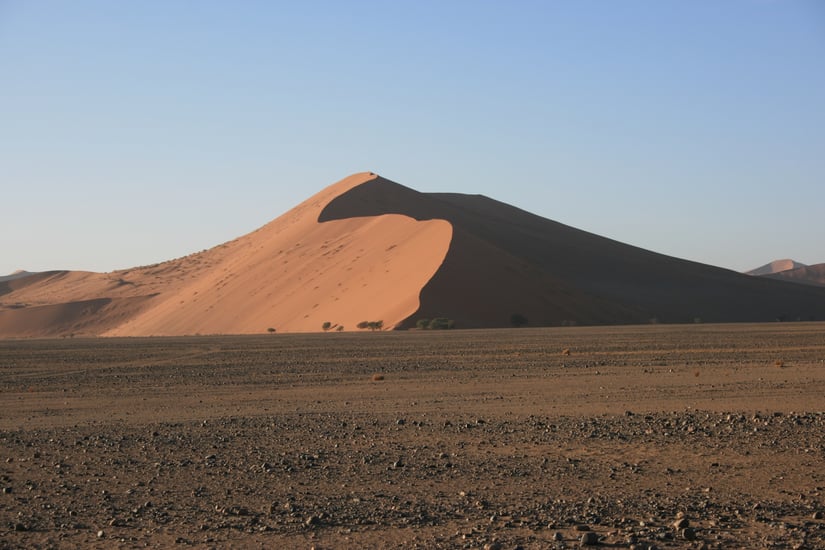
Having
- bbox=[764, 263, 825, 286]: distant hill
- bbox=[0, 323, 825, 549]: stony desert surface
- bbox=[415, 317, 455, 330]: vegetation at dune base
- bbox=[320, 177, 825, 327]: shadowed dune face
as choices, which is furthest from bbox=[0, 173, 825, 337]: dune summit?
bbox=[764, 263, 825, 286]: distant hill

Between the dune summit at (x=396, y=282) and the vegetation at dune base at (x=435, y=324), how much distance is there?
0.90 metres

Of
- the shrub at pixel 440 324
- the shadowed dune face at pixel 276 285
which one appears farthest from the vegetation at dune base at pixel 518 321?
the shadowed dune face at pixel 276 285

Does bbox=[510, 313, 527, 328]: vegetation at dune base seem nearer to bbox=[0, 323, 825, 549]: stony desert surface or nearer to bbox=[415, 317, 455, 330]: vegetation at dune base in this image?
bbox=[415, 317, 455, 330]: vegetation at dune base

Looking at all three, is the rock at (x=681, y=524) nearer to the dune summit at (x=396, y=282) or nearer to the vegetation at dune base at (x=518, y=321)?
the dune summit at (x=396, y=282)

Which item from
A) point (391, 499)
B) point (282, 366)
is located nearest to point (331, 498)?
point (391, 499)

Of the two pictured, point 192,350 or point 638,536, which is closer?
point 638,536

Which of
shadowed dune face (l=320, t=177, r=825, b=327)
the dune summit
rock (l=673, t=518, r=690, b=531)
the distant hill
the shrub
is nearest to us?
rock (l=673, t=518, r=690, b=531)

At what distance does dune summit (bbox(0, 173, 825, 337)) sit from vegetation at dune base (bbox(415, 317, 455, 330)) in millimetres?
902

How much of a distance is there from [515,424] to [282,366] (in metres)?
14.9

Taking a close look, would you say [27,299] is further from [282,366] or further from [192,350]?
[282,366]

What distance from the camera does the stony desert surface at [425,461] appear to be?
833cm

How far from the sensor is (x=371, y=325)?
191 feet

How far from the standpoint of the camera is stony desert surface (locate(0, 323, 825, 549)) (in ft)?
27.3

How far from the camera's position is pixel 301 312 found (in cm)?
6869
